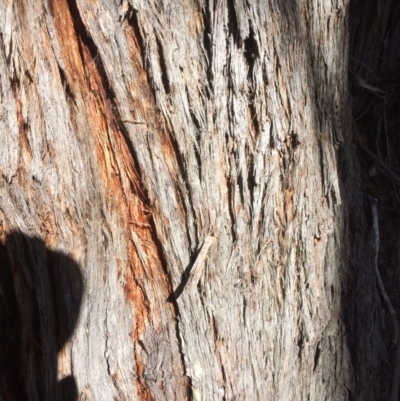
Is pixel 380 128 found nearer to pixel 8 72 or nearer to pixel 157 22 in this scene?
pixel 157 22

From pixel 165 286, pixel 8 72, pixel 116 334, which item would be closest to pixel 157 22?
pixel 8 72

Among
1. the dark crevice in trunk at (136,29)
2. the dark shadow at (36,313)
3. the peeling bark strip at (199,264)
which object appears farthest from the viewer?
the dark shadow at (36,313)

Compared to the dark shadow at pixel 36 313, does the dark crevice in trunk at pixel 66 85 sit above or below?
above

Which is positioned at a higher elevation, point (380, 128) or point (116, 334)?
point (380, 128)

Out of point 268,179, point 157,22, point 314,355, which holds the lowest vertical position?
point 314,355

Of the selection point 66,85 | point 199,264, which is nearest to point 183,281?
point 199,264

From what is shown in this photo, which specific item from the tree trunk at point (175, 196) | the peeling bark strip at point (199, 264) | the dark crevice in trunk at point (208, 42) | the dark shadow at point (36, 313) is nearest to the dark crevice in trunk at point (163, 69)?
the tree trunk at point (175, 196)

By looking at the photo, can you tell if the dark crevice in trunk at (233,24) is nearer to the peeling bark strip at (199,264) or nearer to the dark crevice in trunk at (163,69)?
the dark crevice in trunk at (163,69)

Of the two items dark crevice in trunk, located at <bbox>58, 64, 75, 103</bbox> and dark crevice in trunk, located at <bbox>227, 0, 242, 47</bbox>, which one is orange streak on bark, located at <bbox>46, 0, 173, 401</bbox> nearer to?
dark crevice in trunk, located at <bbox>58, 64, 75, 103</bbox>
